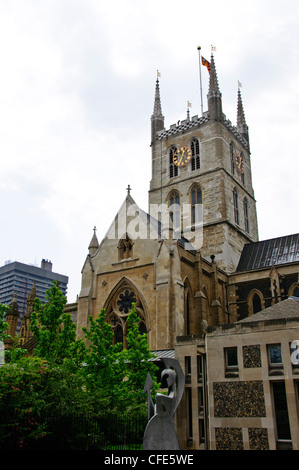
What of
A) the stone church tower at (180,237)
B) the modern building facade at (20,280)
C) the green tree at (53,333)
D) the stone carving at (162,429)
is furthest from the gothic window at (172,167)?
the modern building facade at (20,280)

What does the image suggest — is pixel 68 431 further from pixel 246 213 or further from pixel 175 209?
pixel 246 213

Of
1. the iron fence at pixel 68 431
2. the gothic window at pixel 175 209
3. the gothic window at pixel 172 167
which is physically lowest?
the iron fence at pixel 68 431

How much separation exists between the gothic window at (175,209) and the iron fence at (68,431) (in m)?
28.7

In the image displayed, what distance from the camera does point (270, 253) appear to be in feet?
145

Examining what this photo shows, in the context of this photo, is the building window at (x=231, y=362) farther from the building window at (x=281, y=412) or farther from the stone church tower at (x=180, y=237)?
the stone church tower at (x=180, y=237)

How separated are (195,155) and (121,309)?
22249 mm

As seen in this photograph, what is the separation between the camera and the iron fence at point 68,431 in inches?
723

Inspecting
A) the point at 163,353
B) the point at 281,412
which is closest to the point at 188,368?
the point at 281,412

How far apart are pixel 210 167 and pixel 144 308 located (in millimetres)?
20751

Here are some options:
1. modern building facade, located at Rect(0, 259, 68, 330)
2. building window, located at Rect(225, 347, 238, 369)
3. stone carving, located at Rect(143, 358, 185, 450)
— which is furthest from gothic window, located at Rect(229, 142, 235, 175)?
modern building facade, located at Rect(0, 259, 68, 330)

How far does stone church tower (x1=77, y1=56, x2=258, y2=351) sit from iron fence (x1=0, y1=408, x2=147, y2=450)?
26.9ft
